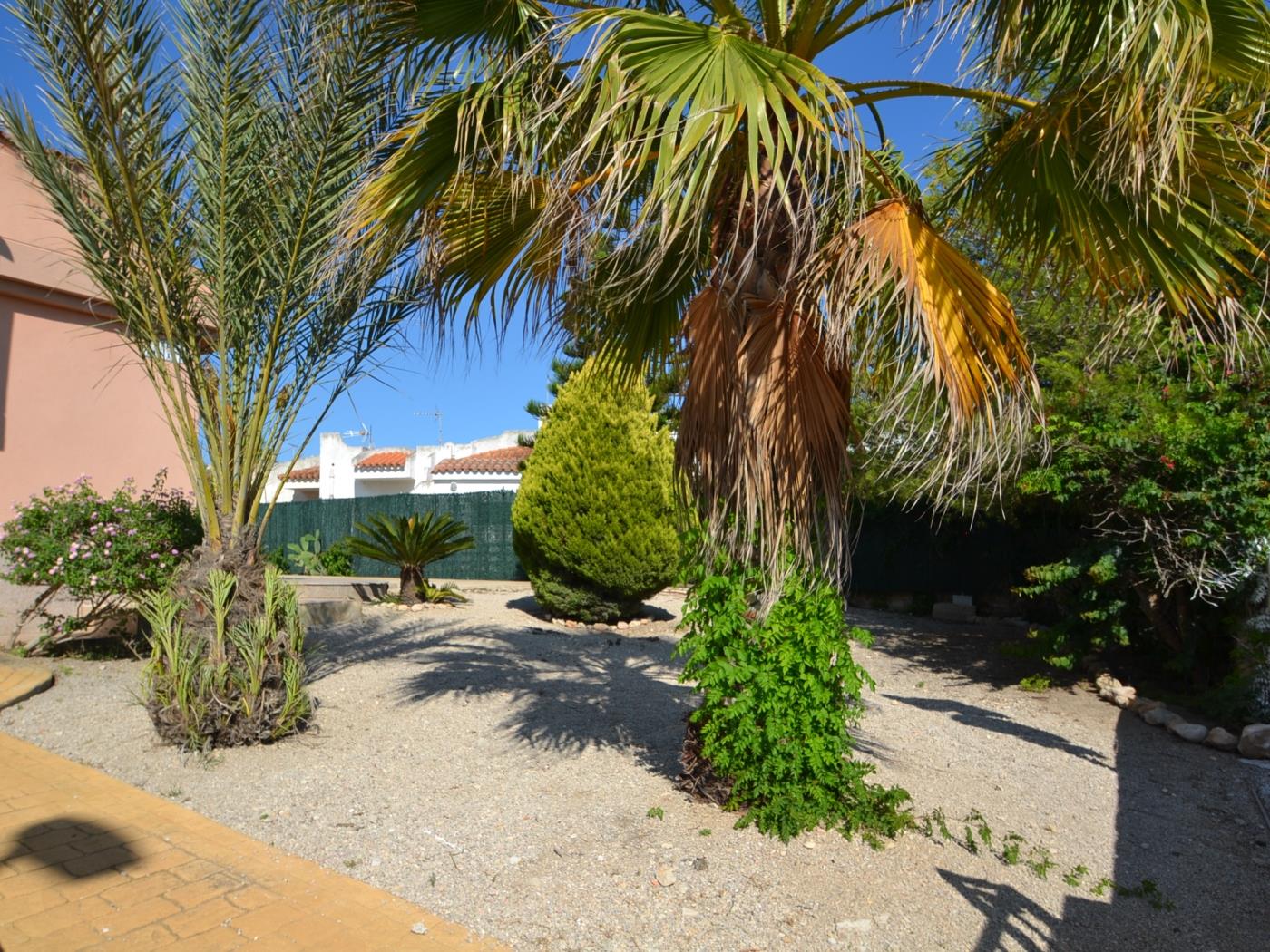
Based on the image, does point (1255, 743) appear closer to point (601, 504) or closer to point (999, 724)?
point (999, 724)

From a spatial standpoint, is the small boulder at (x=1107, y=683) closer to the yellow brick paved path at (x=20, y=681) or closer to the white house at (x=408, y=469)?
the yellow brick paved path at (x=20, y=681)

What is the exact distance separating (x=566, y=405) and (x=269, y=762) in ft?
21.3

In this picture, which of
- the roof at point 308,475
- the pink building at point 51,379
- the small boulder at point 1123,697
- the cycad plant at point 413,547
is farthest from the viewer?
the roof at point 308,475

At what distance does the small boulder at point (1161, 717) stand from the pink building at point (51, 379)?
32.6 ft

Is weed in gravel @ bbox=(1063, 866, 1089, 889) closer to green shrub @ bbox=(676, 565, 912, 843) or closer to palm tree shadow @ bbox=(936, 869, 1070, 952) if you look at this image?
palm tree shadow @ bbox=(936, 869, 1070, 952)

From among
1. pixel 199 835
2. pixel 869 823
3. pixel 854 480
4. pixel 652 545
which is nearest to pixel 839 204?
pixel 854 480

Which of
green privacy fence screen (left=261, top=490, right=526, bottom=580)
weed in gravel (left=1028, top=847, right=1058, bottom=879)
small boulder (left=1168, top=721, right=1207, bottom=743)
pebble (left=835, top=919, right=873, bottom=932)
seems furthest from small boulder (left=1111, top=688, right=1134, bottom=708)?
green privacy fence screen (left=261, top=490, right=526, bottom=580)

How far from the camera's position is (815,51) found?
14.3ft

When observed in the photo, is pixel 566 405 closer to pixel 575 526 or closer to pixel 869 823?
pixel 575 526

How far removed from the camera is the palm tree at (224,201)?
5.30 meters

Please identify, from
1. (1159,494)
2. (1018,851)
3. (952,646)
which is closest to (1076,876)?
(1018,851)

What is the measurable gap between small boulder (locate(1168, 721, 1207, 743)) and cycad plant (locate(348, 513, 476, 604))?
868 cm

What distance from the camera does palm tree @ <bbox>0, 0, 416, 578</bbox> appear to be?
5301 millimetres

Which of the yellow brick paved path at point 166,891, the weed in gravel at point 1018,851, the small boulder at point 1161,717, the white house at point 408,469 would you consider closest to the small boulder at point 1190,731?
the small boulder at point 1161,717
